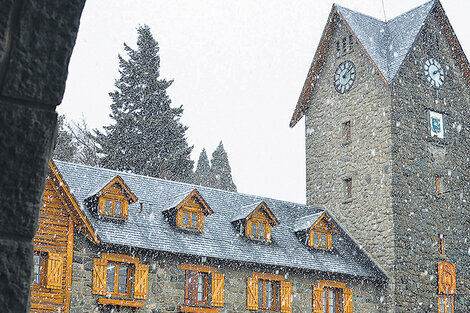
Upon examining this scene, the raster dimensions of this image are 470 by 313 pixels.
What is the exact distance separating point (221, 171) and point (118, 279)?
114 ft

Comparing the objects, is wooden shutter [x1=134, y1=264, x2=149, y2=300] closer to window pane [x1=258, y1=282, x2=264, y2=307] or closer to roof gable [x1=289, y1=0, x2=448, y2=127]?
window pane [x1=258, y1=282, x2=264, y2=307]

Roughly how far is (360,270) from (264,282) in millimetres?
3714

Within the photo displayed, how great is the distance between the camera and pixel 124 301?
56.5 feet

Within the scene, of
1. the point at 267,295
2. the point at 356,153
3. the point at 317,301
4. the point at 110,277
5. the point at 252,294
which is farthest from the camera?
the point at 356,153

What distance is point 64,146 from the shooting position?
Result: 1383 inches

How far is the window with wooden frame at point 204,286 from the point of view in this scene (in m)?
18.8

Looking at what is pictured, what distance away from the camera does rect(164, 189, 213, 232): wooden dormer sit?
1953 cm

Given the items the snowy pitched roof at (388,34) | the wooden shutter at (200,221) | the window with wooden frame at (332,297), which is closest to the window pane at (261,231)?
the wooden shutter at (200,221)

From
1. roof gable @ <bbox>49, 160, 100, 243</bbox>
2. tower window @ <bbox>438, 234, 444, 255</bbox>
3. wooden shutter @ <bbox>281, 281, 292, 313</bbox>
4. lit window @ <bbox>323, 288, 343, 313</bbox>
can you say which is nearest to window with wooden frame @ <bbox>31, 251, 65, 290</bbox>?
roof gable @ <bbox>49, 160, 100, 243</bbox>

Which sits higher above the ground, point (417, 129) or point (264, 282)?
point (417, 129)

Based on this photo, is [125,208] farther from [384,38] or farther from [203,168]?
[203,168]

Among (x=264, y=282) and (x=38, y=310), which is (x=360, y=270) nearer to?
(x=264, y=282)

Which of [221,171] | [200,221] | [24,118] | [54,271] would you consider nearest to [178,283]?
[200,221]

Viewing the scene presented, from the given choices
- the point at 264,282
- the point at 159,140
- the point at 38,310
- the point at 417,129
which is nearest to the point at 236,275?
the point at 264,282
